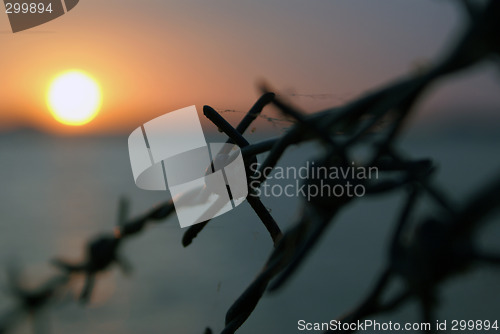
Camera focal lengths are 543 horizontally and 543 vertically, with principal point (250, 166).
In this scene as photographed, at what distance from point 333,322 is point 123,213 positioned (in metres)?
0.29

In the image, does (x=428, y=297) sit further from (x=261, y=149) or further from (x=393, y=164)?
(x=261, y=149)

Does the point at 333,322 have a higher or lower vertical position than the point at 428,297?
lower

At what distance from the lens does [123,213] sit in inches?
27.3

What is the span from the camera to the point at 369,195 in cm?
49

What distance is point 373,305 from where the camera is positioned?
Answer: 1.78 feet

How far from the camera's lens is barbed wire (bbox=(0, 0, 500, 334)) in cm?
35

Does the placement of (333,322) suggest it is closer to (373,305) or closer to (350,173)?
(373,305)

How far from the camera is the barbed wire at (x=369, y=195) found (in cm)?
35

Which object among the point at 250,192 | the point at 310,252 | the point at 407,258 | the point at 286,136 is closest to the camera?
the point at 407,258

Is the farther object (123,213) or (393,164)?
(123,213)

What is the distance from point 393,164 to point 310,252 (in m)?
0.16

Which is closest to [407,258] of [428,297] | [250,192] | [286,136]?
[428,297]

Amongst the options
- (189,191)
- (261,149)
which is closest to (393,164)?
(261,149)

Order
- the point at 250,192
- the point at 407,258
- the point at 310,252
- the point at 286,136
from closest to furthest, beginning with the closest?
1. the point at 407,258
2. the point at 310,252
3. the point at 286,136
4. the point at 250,192
